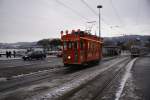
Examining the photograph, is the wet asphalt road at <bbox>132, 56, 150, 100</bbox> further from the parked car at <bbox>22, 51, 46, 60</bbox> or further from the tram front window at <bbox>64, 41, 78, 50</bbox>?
the parked car at <bbox>22, 51, 46, 60</bbox>

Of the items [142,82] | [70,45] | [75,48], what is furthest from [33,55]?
[142,82]

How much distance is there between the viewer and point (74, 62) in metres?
23.8

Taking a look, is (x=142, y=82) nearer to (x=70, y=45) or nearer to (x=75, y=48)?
(x=75, y=48)

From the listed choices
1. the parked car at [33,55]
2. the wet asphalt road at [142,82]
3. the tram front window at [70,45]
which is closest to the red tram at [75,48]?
the tram front window at [70,45]

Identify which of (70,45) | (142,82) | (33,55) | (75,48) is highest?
(70,45)

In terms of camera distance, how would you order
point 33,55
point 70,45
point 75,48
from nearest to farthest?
point 75,48 < point 70,45 < point 33,55

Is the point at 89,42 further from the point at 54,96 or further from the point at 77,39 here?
the point at 54,96

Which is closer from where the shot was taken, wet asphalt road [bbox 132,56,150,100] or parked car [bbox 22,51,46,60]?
wet asphalt road [bbox 132,56,150,100]

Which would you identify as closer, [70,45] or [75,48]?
[75,48]

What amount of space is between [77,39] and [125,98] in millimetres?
15244

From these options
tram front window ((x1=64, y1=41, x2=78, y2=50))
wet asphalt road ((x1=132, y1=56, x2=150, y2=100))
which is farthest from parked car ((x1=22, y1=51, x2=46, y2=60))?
wet asphalt road ((x1=132, y1=56, x2=150, y2=100))

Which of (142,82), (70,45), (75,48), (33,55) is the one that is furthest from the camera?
(33,55)

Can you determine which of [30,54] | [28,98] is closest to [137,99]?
[28,98]

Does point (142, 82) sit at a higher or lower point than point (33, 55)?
lower
